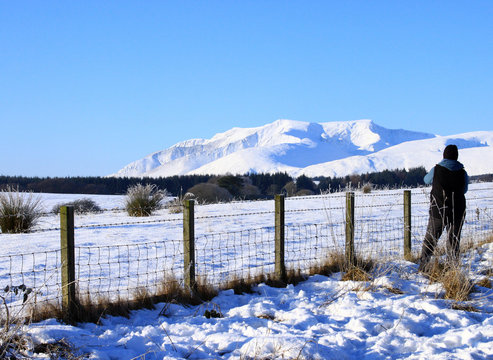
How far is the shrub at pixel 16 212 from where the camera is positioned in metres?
11.9

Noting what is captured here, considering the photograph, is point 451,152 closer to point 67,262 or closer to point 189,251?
point 189,251

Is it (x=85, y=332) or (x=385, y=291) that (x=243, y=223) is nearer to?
(x=385, y=291)

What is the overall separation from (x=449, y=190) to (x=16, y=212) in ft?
33.6

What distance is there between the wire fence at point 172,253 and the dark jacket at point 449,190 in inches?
9.2

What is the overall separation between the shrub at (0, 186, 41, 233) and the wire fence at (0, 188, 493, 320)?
36.9 inches

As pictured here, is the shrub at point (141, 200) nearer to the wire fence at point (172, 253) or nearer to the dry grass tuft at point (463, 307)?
the wire fence at point (172, 253)

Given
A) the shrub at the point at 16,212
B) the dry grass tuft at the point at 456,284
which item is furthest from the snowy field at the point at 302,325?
the shrub at the point at 16,212

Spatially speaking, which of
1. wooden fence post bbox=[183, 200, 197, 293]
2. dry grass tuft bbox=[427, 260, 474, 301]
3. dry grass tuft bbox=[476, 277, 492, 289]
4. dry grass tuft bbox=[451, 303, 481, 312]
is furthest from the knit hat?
Result: wooden fence post bbox=[183, 200, 197, 293]

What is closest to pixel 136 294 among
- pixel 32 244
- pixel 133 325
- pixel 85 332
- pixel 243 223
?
pixel 133 325

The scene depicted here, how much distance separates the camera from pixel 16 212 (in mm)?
12141

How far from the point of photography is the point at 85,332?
14.6 feet

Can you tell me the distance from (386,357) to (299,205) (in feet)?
53.8

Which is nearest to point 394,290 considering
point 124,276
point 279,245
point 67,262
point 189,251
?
point 279,245

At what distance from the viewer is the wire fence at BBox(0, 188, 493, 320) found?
610cm
